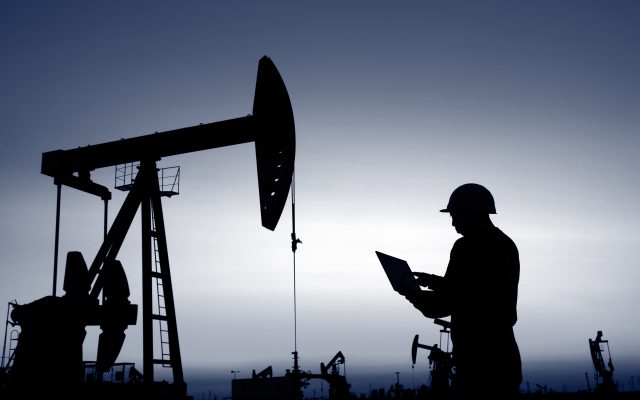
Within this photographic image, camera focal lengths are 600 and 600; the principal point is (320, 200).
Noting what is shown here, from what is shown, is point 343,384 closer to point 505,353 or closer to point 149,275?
point 149,275

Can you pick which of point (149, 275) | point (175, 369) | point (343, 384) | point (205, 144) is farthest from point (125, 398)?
point (343, 384)

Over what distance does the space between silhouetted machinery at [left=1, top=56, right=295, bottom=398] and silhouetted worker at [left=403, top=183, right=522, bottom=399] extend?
8.70m

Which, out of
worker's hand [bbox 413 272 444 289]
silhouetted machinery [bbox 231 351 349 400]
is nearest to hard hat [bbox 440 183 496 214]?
worker's hand [bbox 413 272 444 289]

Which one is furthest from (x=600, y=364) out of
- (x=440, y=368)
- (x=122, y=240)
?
(x=122, y=240)

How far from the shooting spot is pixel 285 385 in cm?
3291

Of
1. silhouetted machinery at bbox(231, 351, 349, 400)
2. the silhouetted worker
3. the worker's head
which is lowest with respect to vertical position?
silhouetted machinery at bbox(231, 351, 349, 400)

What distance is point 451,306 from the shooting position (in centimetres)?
314

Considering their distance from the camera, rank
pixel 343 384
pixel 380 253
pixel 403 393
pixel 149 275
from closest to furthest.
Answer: pixel 380 253 → pixel 149 275 → pixel 343 384 → pixel 403 393

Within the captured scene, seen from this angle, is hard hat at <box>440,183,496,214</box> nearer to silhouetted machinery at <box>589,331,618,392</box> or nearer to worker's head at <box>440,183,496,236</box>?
worker's head at <box>440,183,496,236</box>

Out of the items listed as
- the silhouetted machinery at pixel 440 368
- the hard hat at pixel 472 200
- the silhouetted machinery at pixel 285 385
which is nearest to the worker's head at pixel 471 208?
the hard hat at pixel 472 200

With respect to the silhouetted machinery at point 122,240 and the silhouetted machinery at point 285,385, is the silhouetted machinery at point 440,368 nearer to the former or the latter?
the silhouetted machinery at point 285,385

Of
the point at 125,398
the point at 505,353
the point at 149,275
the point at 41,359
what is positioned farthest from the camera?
the point at 149,275

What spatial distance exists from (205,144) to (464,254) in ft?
34.8

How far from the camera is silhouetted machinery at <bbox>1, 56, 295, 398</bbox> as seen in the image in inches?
402
